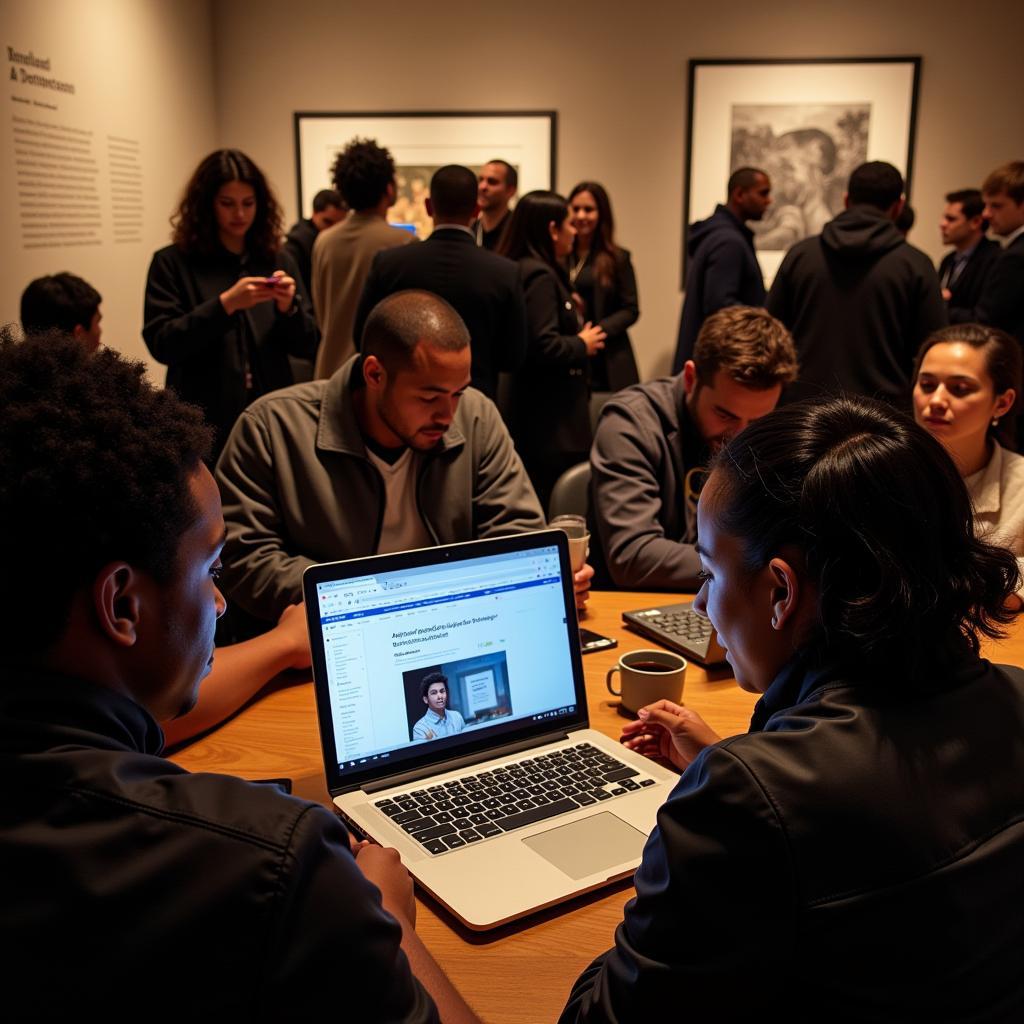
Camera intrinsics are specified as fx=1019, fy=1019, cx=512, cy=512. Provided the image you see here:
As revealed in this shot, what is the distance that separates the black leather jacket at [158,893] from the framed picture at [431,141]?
5298mm

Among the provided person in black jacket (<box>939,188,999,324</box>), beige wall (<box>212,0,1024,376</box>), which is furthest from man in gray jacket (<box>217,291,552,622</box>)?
beige wall (<box>212,0,1024,376</box>)

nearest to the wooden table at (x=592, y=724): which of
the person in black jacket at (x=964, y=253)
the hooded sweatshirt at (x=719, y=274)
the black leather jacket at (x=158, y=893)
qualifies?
the black leather jacket at (x=158, y=893)

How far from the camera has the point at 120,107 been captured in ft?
14.1

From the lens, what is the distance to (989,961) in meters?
0.86

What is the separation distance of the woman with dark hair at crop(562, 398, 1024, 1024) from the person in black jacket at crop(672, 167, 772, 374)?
12.5 ft

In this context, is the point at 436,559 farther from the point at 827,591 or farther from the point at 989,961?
the point at 989,961

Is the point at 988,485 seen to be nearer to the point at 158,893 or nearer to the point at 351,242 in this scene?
the point at 158,893

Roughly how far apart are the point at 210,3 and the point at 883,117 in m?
3.67

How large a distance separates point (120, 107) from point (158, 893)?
4.34 metres

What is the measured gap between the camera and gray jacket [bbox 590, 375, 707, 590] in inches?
87.7

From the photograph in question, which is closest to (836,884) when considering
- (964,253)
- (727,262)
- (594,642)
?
(594,642)

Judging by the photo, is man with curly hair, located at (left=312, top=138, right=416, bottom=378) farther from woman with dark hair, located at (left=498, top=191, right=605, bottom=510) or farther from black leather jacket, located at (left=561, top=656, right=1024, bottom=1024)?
black leather jacket, located at (left=561, top=656, right=1024, bottom=1024)

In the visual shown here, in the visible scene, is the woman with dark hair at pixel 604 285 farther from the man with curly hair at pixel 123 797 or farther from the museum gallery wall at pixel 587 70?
the man with curly hair at pixel 123 797

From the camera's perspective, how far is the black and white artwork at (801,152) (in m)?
5.56
